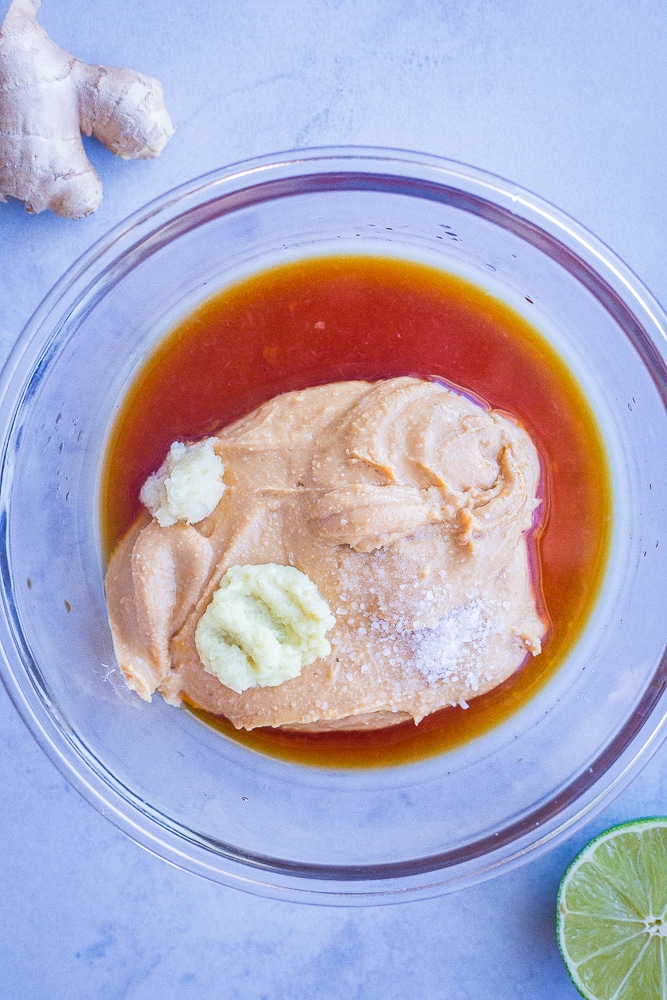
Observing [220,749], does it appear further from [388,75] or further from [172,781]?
[388,75]

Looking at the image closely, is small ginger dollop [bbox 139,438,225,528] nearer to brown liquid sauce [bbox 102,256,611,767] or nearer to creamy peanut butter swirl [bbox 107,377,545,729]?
creamy peanut butter swirl [bbox 107,377,545,729]

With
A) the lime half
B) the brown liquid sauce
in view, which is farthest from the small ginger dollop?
the lime half

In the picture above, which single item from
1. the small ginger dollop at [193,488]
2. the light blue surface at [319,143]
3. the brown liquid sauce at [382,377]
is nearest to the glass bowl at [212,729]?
the brown liquid sauce at [382,377]

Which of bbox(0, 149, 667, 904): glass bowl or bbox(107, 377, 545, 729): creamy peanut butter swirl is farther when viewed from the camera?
bbox(0, 149, 667, 904): glass bowl

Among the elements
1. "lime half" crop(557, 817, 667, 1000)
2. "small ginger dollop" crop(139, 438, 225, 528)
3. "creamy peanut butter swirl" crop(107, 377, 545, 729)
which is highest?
"small ginger dollop" crop(139, 438, 225, 528)

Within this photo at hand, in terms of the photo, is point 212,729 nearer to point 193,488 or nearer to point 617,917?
point 193,488

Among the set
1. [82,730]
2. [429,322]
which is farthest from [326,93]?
[82,730]
